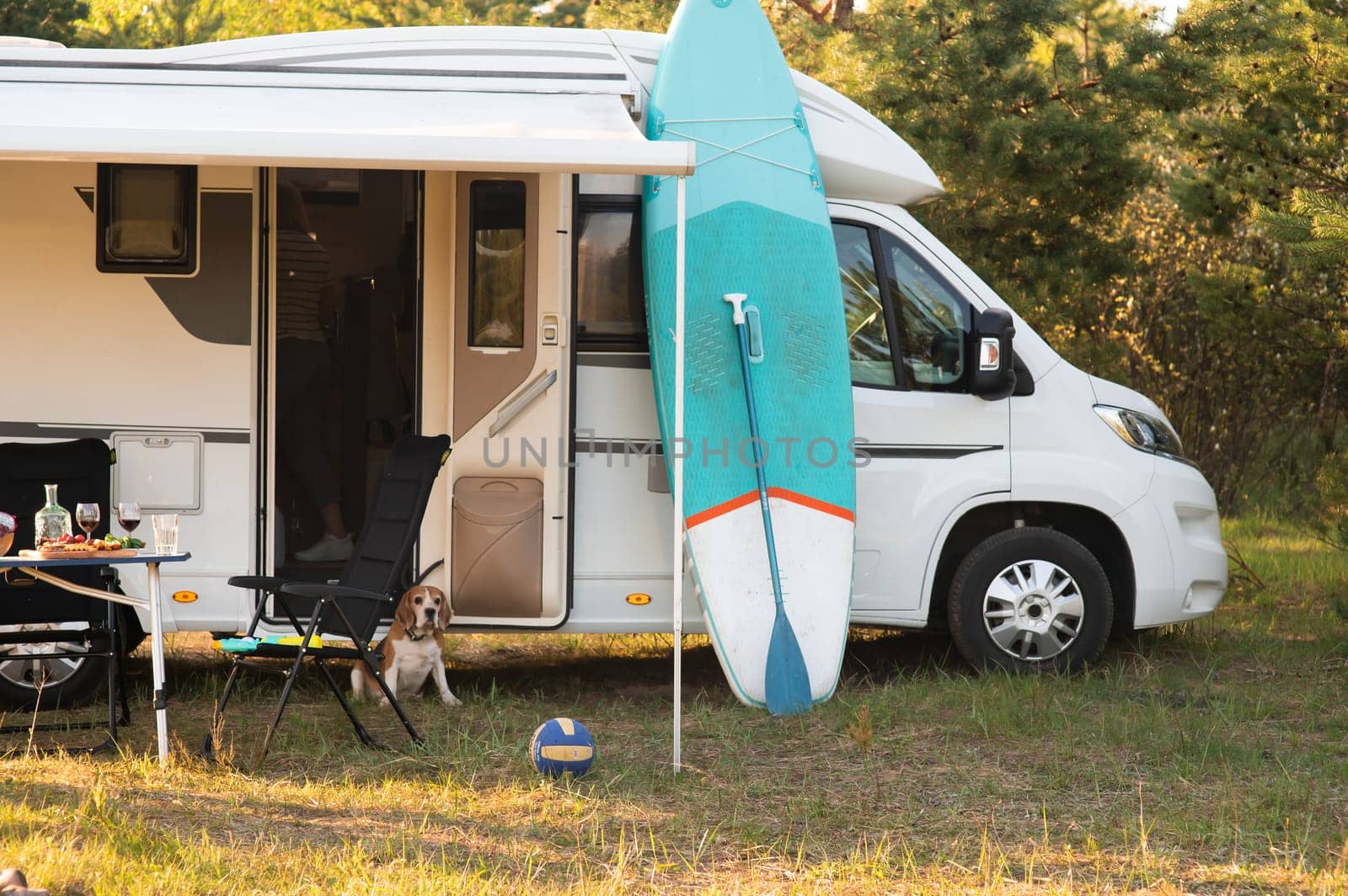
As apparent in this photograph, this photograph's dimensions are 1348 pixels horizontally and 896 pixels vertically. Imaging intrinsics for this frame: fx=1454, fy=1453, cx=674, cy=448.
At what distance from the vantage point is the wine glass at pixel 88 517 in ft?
15.8

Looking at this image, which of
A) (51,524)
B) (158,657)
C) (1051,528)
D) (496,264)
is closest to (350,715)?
(158,657)

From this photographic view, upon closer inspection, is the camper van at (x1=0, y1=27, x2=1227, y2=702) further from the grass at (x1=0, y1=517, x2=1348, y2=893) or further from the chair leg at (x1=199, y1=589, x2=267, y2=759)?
the chair leg at (x1=199, y1=589, x2=267, y2=759)

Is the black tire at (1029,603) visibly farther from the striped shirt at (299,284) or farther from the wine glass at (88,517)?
the wine glass at (88,517)

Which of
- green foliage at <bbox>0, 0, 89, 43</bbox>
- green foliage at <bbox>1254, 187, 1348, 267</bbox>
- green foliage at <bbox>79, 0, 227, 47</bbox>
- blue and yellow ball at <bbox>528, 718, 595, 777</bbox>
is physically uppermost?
green foliage at <bbox>79, 0, 227, 47</bbox>

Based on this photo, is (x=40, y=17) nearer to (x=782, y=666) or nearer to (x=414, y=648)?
(x=414, y=648)

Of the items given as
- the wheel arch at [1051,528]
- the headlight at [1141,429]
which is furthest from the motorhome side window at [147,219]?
the headlight at [1141,429]

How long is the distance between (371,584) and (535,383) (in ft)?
3.41

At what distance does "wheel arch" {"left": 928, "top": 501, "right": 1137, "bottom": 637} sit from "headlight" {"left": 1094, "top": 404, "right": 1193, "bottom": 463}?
35cm

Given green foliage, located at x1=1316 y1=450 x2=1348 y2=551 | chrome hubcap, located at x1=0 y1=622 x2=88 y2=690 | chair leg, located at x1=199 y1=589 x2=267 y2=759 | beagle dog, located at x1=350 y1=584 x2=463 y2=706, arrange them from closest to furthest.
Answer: chair leg, located at x1=199 y1=589 x2=267 y2=759
chrome hubcap, located at x1=0 y1=622 x2=88 y2=690
beagle dog, located at x1=350 y1=584 x2=463 y2=706
green foliage, located at x1=1316 y1=450 x2=1348 y2=551

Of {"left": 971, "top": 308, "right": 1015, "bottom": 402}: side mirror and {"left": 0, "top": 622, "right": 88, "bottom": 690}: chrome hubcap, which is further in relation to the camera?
{"left": 971, "top": 308, "right": 1015, "bottom": 402}: side mirror

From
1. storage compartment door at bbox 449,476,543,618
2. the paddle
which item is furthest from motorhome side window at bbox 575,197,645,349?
the paddle

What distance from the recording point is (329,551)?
6.88 meters

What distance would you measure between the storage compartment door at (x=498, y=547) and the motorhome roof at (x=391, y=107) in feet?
5.06

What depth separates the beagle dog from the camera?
573 centimetres
